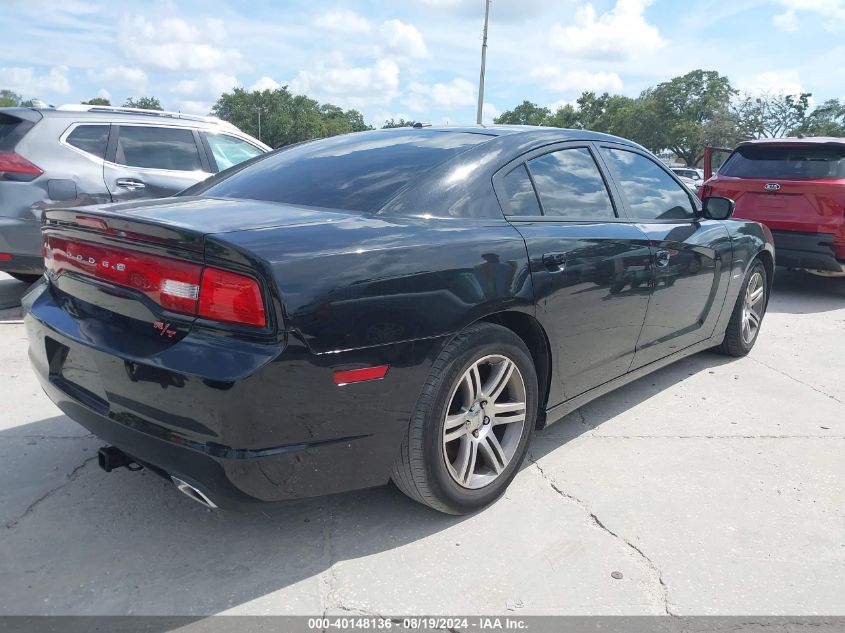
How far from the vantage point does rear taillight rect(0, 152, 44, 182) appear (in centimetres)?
523

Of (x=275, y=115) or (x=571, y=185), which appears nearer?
(x=571, y=185)

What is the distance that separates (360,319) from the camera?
2074 mm

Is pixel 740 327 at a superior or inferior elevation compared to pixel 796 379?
superior

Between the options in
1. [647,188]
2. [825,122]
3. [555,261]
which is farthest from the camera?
[825,122]

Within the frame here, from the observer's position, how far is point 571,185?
3178 mm

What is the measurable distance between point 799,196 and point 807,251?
59cm

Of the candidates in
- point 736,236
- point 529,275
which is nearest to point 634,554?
point 529,275

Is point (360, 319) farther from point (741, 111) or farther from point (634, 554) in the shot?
point (741, 111)

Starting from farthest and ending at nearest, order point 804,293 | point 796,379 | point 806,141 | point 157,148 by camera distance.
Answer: point 804,293 → point 806,141 → point 157,148 → point 796,379

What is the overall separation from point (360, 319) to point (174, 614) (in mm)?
1087

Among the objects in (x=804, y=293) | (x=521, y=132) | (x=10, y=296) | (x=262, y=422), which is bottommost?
(x=804, y=293)

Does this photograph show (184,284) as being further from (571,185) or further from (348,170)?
(571,185)

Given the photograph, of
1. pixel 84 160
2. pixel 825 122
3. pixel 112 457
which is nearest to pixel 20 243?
pixel 84 160

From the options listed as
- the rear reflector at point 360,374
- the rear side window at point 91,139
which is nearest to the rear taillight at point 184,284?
the rear reflector at point 360,374
